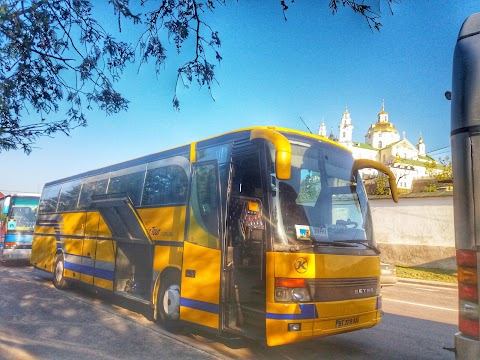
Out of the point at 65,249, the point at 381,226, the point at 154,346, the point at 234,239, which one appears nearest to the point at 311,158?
the point at 234,239

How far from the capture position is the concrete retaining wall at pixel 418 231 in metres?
17.9

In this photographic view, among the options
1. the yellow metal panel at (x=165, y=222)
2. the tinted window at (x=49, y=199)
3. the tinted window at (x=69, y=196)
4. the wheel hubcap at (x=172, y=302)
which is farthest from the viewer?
the tinted window at (x=49, y=199)

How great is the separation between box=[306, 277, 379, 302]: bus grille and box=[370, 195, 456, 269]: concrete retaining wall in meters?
13.3

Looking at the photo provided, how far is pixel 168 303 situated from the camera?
23.2ft

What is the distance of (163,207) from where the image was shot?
25.5 feet

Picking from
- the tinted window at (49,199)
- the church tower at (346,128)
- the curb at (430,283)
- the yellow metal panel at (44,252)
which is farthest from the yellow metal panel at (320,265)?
the church tower at (346,128)

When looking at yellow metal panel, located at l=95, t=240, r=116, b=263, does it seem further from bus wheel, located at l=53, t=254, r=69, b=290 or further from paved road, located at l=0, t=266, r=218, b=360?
bus wheel, located at l=53, t=254, r=69, b=290

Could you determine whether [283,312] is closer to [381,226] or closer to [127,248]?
[127,248]

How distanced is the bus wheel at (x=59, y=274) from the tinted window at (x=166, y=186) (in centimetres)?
496

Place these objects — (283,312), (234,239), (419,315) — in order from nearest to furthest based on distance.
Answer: (283,312) < (234,239) < (419,315)

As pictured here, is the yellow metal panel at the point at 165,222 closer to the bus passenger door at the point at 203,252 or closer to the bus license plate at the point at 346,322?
the bus passenger door at the point at 203,252

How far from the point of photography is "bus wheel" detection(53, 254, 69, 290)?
457 inches

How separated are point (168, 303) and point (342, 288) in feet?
10.1

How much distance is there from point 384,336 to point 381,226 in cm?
1457
